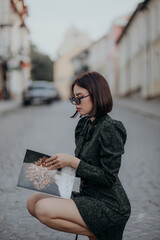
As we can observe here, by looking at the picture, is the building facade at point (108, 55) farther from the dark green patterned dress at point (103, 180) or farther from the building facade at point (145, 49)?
the dark green patterned dress at point (103, 180)

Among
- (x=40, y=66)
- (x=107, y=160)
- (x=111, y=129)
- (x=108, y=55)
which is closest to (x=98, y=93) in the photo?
(x=111, y=129)

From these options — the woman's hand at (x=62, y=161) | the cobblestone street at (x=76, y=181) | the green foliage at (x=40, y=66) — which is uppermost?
the green foliage at (x=40, y=66)

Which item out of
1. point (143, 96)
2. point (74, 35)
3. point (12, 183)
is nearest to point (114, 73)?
point (143, 96)

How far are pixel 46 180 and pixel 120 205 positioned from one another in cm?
49

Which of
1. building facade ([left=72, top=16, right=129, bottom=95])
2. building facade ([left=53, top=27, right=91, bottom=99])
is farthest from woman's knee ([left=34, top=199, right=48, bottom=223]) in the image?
building facade ([left=53, top=27, right=91, bottom=99])

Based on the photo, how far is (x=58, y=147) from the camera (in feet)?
31.5

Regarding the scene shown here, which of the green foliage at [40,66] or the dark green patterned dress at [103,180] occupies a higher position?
the green foliage at [40,66]

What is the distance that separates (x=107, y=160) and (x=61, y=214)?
1.53 feet

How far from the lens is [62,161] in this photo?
2.76 m

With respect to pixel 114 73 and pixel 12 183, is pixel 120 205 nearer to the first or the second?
pixel 12 183

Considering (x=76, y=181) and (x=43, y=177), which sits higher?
(x=43, y=177)

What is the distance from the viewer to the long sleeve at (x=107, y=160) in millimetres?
2752

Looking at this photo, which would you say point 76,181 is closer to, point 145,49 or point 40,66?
point 145,49

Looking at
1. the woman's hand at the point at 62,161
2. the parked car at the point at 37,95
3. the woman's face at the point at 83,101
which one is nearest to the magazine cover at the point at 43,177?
the woman's hand at the point at 62,161
